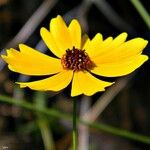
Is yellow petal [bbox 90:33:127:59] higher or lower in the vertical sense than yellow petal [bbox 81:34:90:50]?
lower

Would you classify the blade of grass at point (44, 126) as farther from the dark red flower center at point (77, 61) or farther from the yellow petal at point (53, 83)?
the yellow petal at point (53, 83)

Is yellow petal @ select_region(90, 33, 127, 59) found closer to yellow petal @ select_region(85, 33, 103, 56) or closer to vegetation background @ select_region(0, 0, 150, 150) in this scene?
yellow petal @ select_region(85, 33, 103, 56)

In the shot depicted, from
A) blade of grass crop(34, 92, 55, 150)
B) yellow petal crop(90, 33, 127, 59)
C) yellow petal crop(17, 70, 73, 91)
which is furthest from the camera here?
blade of grass crop(34, 92, 55, 150)

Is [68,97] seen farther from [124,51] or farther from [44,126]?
[124,51]

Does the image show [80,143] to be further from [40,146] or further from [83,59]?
[83,59]

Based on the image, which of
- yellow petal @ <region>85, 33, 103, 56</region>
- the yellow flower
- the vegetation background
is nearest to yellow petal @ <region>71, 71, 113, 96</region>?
the yellow flower
